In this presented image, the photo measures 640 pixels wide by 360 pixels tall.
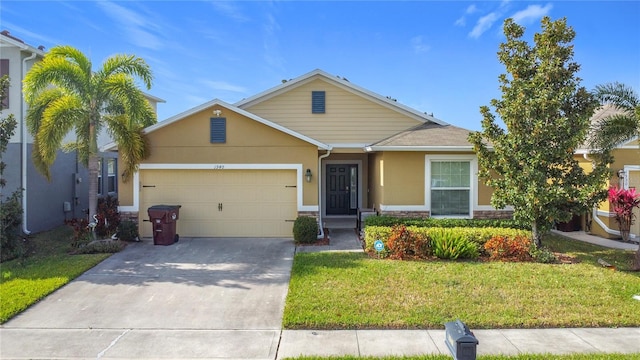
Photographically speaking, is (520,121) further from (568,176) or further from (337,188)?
(337,188)

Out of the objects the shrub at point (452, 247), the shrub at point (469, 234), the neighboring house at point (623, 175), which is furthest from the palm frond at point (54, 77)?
the neighboring house at point (623, 175)

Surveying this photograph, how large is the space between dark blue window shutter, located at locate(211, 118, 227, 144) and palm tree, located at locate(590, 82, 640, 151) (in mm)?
9523

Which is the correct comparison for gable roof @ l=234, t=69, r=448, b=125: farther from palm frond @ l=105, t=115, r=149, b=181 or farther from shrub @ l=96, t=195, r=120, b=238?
shrub @ l=96, t=195, r=120, b=238

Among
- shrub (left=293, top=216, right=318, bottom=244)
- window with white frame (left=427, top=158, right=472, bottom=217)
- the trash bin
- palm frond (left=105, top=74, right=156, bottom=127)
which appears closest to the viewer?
palm frond (left=105, top=74, right=156, bottom=127)

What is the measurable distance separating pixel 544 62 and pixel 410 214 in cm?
539

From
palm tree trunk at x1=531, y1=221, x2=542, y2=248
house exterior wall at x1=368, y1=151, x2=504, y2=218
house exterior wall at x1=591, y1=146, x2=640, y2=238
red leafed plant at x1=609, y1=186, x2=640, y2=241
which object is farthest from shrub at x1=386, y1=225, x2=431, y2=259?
house exterior wall at x1=591, y1=146, x2=640, y2=238

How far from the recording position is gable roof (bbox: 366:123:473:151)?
38.8 ft

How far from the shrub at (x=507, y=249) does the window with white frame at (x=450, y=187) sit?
2773 millimetres

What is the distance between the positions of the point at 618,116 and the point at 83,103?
42.8ft

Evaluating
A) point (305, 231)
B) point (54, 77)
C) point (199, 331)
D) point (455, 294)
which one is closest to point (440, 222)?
point (305, 231)

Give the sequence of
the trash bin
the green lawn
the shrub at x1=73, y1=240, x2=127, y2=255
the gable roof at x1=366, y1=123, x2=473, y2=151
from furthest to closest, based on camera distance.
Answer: the gable roof at x1=366, y1=123, x2=473, y2=151 < the trash bin < the shrub at x1=73, y1=240, x2=127, y2=255 < the green lawn

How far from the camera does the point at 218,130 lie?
12.0 meters

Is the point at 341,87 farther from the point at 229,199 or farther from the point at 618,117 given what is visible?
the point at 618,117

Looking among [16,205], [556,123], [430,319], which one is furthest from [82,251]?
[556,123]
